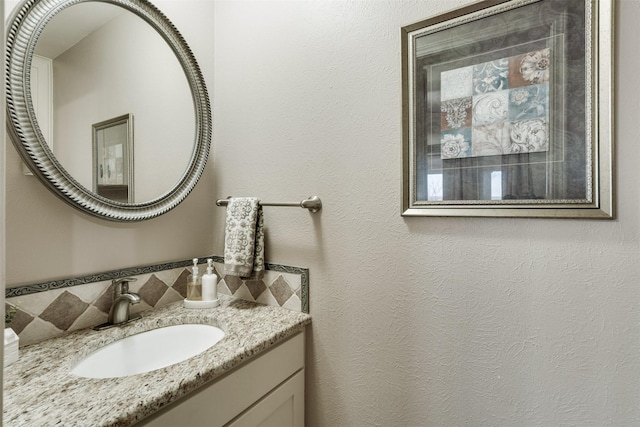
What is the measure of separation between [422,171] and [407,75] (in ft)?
0.95

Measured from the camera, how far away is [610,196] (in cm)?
76

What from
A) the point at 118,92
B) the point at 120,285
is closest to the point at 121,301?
the point at 120,285

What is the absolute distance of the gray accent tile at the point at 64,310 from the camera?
0.98 m

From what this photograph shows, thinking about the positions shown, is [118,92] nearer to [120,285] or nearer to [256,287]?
[120,285]

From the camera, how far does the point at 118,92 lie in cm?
112

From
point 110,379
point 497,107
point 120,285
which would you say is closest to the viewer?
point 110,379

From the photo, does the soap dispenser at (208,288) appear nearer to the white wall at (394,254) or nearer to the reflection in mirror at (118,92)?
the white wall at (394,254)

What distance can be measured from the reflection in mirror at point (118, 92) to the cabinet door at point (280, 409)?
78 centimetres

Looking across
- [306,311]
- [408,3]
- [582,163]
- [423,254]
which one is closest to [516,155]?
[582,163]

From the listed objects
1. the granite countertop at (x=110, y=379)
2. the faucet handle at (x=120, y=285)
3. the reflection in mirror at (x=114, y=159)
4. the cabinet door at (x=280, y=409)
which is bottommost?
the cabinet door at (x=280, y=409)

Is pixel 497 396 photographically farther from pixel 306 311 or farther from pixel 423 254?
pixel 306 311

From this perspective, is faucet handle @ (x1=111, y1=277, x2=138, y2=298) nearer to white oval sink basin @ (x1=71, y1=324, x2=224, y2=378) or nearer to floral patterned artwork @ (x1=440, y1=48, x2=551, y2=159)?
white oval sink basin @ (x1=71, y1=324, x2=224, y2=378)

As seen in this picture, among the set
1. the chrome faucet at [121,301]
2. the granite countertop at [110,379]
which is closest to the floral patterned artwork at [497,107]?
the granite countertop at [110,379]

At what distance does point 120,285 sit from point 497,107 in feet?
4.11
